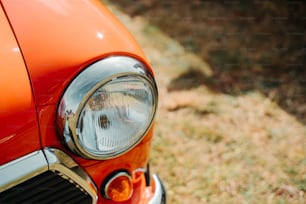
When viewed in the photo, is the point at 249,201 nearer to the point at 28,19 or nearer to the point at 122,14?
the point at 28,19

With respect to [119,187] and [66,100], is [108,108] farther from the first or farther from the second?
[119,187]

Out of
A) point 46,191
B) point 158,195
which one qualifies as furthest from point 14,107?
point 158,195

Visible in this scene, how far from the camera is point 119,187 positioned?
4.58 ft

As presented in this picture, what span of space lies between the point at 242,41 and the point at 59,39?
2151mm

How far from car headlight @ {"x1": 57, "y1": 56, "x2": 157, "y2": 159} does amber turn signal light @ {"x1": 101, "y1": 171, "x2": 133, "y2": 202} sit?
11 cm

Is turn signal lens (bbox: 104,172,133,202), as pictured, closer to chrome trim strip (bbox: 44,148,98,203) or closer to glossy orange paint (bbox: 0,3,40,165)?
chrome trim strip (bbox: 44,148,98,203)

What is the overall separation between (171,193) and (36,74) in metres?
1.15

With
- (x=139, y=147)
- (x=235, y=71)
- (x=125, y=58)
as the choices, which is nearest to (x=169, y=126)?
(x=235, y=71)

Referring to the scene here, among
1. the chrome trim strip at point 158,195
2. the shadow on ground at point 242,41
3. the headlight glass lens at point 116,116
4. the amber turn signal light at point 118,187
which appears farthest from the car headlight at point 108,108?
the shadow on ground at point 242,41

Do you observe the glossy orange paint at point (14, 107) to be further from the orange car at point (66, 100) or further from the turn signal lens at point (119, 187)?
the turn signal lens at point (119, 187)

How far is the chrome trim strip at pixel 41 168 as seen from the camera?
112 cm

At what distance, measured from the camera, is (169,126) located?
2.49 meters

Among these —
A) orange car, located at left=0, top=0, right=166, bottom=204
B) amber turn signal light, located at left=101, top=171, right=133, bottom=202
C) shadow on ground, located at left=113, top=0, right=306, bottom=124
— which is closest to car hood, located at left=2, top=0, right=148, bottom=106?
orange car, located at left=0, top=0, right=166, bottom=204

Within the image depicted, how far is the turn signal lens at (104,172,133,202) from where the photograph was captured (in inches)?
53.8
